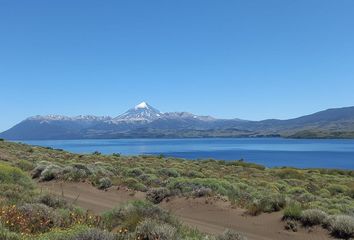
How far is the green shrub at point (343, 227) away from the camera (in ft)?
42.1

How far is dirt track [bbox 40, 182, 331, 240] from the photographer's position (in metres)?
13.6

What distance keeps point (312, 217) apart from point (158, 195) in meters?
7.67

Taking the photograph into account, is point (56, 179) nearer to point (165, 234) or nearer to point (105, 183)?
point (105, 183)

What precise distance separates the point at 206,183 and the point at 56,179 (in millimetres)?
8455

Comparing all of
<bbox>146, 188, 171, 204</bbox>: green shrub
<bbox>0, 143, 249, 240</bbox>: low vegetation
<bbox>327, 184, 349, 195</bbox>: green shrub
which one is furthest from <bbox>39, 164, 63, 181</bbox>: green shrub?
<bbox>327, 184, 349, 195</bbox>: green shrub

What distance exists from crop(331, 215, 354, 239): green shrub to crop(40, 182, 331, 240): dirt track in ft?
1.07

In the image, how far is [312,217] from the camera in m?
14.0

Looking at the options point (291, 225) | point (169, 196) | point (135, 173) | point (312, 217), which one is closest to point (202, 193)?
point (169, 196)

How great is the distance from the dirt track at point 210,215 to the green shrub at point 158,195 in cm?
52

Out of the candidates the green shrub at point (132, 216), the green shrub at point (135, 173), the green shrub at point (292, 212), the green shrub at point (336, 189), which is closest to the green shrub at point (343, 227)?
the green shrub at point (292, 212)

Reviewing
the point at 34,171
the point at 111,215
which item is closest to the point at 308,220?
the point at 111,215

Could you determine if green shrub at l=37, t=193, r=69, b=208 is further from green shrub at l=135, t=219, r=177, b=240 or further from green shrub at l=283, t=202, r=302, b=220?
green shrub at l=283, t=202, r=302, b=220

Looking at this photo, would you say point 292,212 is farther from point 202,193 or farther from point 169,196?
point 169,196

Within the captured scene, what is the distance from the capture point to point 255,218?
15672 millimetres
